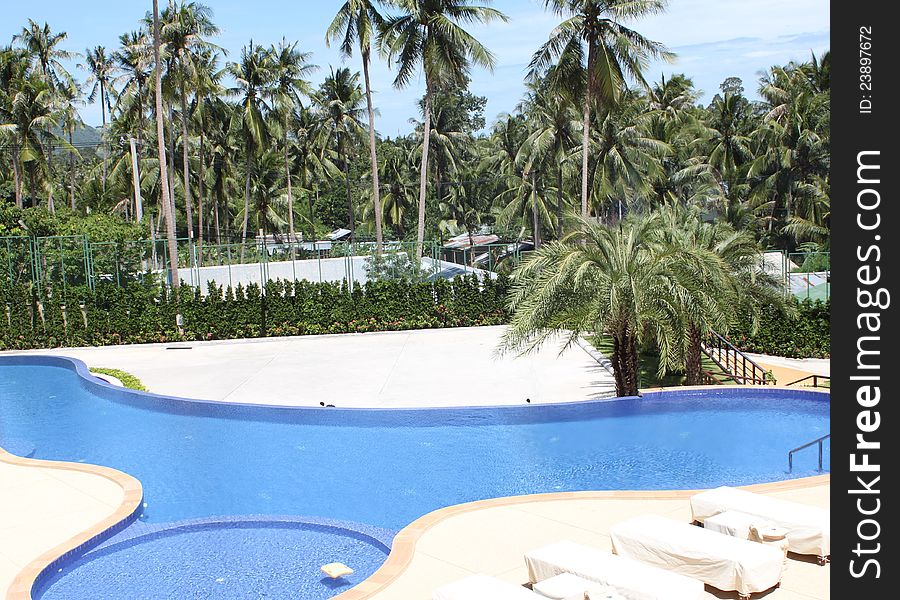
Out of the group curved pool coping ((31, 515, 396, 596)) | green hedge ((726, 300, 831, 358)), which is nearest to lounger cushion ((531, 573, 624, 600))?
curved pool coping ((31, 515, 396, 596))

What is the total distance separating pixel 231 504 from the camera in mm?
12016

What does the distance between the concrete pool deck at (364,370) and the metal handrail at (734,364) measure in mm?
2788

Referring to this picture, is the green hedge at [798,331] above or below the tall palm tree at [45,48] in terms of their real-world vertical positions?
below

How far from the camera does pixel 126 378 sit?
1962cm

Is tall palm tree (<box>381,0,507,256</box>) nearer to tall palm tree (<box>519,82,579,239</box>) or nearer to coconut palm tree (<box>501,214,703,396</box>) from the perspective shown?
tall palm tree (<box>519,82,579,239</box>)

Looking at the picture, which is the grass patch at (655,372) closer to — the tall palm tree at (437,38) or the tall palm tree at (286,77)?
the tall palm tree at (437,38)

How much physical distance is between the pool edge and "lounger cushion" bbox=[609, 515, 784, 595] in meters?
5.57

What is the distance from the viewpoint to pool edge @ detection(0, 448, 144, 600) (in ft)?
28.0

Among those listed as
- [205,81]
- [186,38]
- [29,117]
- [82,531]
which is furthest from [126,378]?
[29,117]

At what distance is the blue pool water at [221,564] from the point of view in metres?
9.00

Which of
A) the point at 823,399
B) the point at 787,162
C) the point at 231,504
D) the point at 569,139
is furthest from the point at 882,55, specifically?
the point at 787,162

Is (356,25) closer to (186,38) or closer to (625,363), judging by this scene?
(186,38)

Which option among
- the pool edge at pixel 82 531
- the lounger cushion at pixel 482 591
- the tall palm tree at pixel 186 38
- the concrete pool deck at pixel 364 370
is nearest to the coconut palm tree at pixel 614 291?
the concrete pool deck at pixel 364 370

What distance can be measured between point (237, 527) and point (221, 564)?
1.02m
